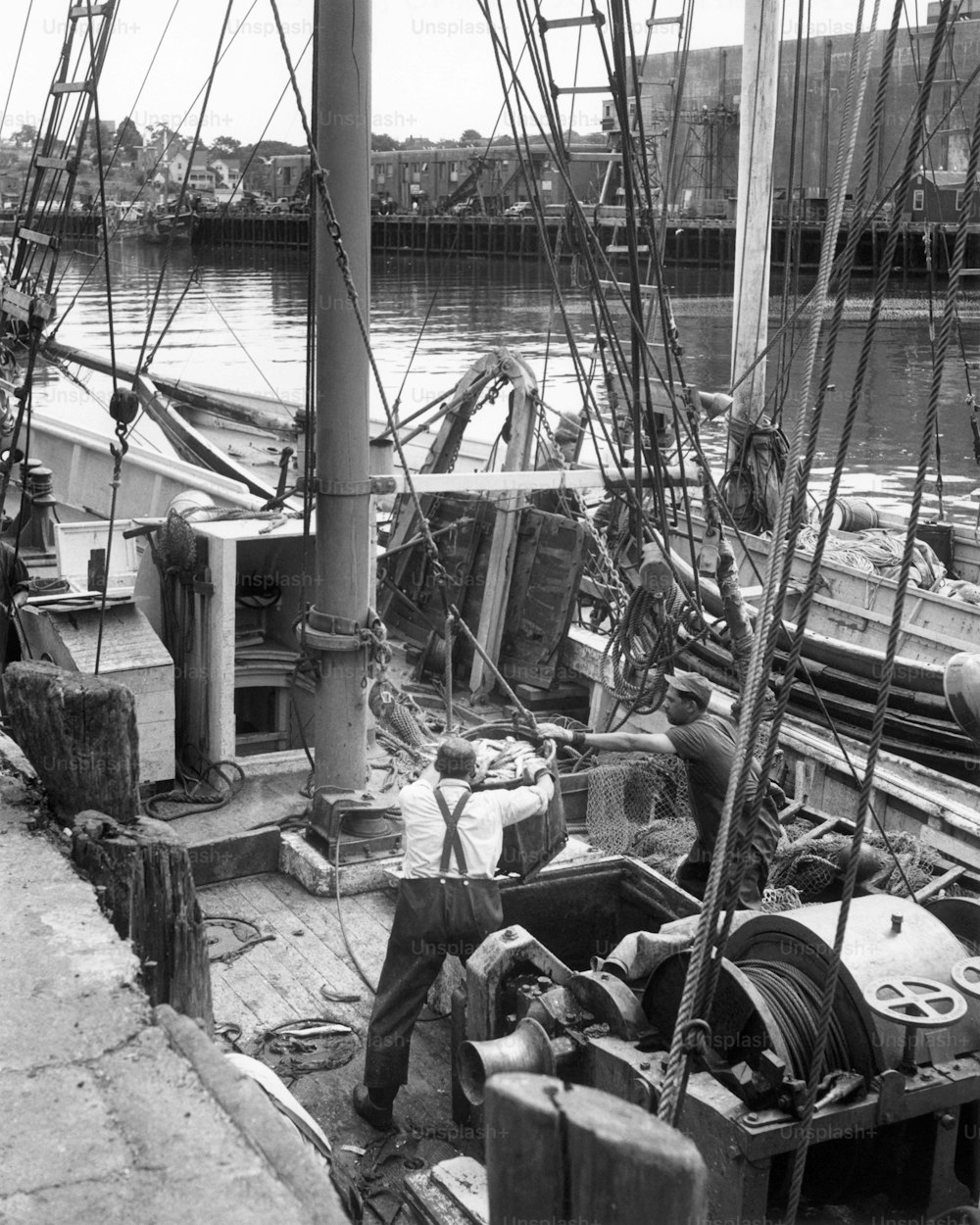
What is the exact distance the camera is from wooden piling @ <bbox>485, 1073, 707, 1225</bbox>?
205cm

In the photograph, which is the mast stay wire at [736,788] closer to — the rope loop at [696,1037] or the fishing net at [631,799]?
the rope loop at [696,1037]

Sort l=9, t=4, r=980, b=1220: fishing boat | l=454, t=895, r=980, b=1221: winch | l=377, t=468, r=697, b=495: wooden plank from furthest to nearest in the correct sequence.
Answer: l=377, t=468, r=697, b=495: wooden plank < l=9, t=4, r=980, b=1220: fishing boat < l=454, t=895, r=980, b=1221: winch

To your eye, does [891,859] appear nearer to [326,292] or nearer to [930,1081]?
→ [930,1081]

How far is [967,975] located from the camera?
5.00 m

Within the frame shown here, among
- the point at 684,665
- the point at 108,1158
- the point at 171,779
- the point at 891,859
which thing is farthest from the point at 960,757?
the point at 108,1158

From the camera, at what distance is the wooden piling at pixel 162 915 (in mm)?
3873

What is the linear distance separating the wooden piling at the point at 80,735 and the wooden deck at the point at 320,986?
7.28 ft

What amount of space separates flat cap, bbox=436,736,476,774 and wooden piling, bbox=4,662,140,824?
1.78m

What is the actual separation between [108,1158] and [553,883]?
4292 millimetres

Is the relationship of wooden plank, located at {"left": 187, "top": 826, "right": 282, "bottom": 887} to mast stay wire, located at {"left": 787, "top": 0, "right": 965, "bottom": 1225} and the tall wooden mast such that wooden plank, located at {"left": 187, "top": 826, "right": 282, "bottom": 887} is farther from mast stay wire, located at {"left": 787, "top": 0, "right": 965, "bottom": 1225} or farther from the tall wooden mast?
the tall wooden mast

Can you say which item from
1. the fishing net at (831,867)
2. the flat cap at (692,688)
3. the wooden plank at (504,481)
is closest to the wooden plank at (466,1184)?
the flat cap at (692,688)

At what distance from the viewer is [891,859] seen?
25.3ft

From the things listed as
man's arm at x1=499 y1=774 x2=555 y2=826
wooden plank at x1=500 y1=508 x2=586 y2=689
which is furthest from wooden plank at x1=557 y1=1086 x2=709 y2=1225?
wooden plank at x1=500 y1=508 x2=586 y2=689

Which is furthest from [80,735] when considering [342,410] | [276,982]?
[342,410]
